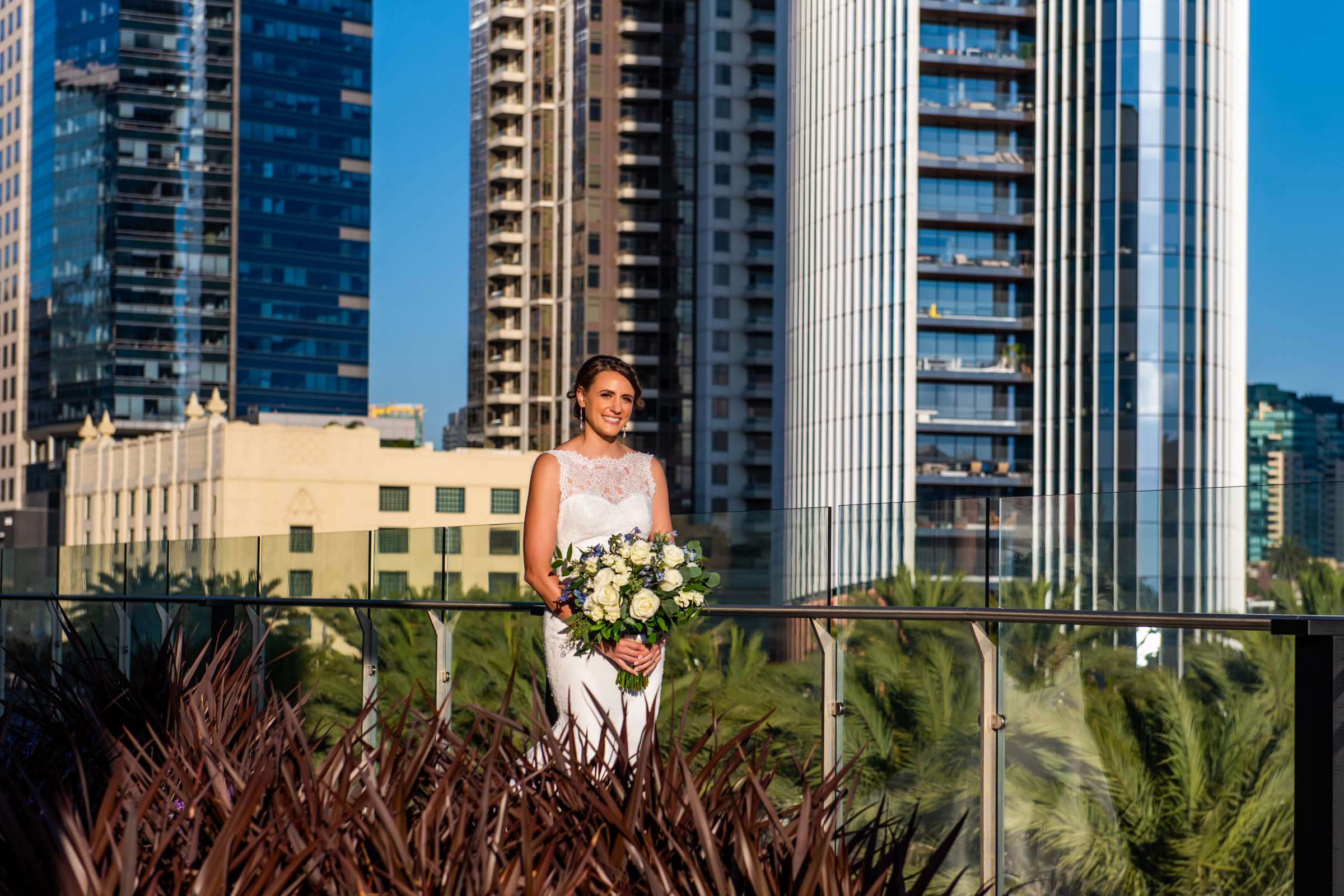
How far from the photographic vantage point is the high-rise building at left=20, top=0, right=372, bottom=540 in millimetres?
142875

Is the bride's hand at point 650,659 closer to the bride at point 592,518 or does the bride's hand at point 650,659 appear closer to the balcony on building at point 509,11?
the bride at point 592,518

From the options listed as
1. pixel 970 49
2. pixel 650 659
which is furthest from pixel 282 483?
pixel 650 659

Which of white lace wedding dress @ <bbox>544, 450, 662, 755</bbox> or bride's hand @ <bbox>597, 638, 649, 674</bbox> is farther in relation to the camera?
white lace wedding dress @ <bbox>544, 450, 662, 755</bbox>

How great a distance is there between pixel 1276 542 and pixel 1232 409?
49348 mm

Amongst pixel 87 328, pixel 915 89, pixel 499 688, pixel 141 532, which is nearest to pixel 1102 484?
pixel 915 89

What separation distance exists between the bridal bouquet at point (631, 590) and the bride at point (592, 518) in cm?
6

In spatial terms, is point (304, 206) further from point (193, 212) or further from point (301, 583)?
point (301, 583)

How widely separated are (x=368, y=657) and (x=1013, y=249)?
60435 millimetres

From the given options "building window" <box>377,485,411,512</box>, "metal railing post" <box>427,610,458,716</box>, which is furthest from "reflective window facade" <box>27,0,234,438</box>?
"metal railing post" <box>427,610,458,716</box>

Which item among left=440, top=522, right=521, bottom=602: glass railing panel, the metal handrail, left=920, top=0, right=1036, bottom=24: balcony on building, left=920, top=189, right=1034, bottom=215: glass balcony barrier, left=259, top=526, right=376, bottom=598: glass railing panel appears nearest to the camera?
the metal handrail

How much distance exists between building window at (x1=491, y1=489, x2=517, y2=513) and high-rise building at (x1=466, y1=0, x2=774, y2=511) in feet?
28.6

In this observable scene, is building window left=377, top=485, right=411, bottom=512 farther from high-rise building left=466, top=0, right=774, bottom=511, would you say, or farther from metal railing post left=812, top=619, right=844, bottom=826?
metal railing post left=812, top=619, right=844, bottom=826

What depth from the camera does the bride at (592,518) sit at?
6.11 meters

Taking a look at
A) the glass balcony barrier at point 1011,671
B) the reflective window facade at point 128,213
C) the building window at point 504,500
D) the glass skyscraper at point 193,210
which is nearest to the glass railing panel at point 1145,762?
the glass balcony barrier at point 1011,671
